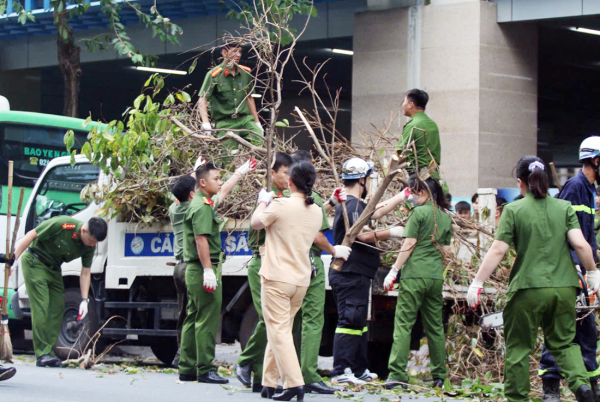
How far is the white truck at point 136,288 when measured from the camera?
29.9ft

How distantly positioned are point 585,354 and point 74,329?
5925mm

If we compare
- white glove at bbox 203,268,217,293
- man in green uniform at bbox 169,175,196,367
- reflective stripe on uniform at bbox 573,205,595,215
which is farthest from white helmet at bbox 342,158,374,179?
reflective stripe on uniform at bbox 573,205,595,215

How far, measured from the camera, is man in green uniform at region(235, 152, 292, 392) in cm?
725

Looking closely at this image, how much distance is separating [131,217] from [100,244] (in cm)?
69

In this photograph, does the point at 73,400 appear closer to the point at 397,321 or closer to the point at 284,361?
the point at 284,361

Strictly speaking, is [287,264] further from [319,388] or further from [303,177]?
[319,388]

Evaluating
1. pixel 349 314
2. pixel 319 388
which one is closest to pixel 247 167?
pixel 349 314

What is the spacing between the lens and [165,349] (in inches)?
423

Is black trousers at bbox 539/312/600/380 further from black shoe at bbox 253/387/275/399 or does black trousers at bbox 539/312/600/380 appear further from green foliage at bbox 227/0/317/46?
green foliage at bbox 227/0/317/46

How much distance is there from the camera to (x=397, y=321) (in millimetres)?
7688

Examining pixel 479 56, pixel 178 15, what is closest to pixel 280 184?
pixel 479 56

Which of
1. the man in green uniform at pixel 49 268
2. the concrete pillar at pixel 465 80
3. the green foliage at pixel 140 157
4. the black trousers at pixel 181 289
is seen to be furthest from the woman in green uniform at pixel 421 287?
the concrete pillar at pixel 465 80

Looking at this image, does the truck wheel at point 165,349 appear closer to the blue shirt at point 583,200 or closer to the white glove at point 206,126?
the white glove at point 206,126

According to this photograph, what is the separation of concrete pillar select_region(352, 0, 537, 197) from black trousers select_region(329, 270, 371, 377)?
6.99 meters
